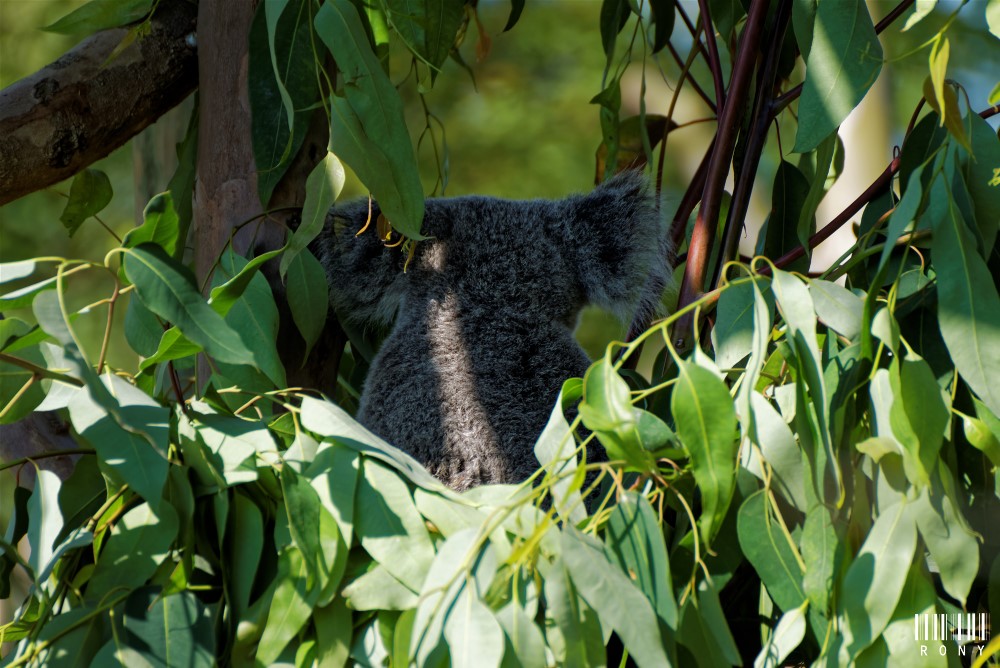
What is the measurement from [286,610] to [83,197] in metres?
0.80

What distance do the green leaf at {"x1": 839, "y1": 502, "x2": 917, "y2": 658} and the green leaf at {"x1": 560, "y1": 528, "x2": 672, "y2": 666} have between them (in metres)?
0.14

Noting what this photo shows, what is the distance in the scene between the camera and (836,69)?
2.58ft

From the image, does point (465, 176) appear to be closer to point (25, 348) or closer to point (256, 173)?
point (256, 173)

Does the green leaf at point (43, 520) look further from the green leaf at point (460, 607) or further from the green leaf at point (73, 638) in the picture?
the green leaf at point (460, 607)

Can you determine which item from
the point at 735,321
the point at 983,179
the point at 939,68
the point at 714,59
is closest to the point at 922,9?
the point at 939,68

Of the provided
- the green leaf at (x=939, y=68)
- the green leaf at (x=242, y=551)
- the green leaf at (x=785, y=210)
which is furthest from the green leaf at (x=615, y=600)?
the green leaf at (x=785, y=210)

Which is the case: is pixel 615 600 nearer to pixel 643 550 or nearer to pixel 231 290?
pixel 643 550

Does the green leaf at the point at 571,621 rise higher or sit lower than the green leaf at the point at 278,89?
lower

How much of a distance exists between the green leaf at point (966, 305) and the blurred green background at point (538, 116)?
3.02 meters

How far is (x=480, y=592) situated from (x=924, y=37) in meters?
3.79

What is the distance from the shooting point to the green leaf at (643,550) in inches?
24.8

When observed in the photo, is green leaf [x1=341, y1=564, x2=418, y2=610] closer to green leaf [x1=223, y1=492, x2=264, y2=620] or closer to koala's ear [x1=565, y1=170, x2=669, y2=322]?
green leaf [x1=223, y1=492, x2=264, y2=620]

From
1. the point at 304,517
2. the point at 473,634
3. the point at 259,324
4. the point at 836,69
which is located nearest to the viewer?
the point at 473,634

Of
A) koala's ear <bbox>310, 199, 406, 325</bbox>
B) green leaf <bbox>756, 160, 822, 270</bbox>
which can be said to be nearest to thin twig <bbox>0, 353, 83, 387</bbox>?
koala's ear <bbox>310, 199, 406, 325</bbox>
